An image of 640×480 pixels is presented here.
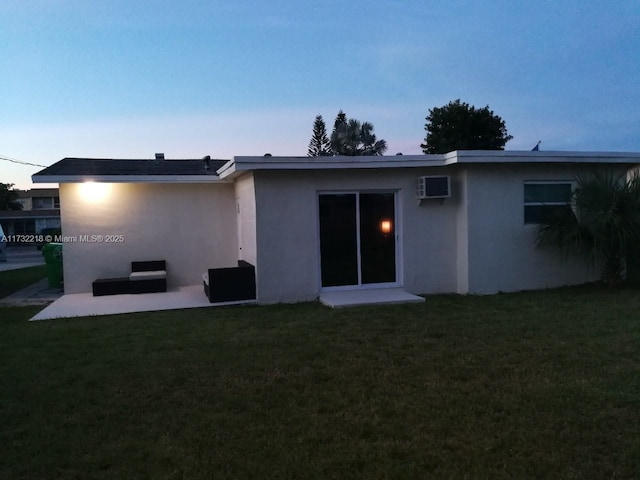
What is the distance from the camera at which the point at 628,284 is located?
10.7 m

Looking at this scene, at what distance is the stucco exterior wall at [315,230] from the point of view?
9719 millimetres

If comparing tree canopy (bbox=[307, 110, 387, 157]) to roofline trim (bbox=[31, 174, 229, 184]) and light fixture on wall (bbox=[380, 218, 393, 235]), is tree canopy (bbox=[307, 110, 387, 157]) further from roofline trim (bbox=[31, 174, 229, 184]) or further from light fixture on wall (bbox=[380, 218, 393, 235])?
light fixture on wall (bbox=[380, 218, 393, 235])

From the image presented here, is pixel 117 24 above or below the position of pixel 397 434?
above

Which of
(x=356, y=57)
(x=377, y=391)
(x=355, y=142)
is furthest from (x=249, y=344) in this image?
(x=355, y=142)

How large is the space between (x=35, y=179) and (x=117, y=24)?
3.89 meters

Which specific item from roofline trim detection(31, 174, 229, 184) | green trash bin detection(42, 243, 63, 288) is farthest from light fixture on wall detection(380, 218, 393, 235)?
green trash bin detection(42, 243, 63, 288)

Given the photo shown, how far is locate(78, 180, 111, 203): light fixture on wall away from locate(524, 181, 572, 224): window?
30.6ft

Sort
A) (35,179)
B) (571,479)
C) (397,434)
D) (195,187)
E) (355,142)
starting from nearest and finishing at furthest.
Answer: (571,479)
(397,434)
(35,179)
(195,187)
(355,142)

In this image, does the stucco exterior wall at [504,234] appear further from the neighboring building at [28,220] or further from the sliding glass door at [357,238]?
the neighboring building at [28,220]

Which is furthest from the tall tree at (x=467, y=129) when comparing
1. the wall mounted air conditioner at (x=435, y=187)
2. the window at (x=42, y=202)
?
the window at (x=42, y=202)

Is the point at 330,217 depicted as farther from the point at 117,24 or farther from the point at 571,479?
the point at 571,479

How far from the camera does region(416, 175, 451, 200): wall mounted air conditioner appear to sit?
32.9ft

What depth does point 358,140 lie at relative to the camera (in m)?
29.3

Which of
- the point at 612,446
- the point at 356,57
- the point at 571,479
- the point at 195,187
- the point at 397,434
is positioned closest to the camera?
the point at 571,479
